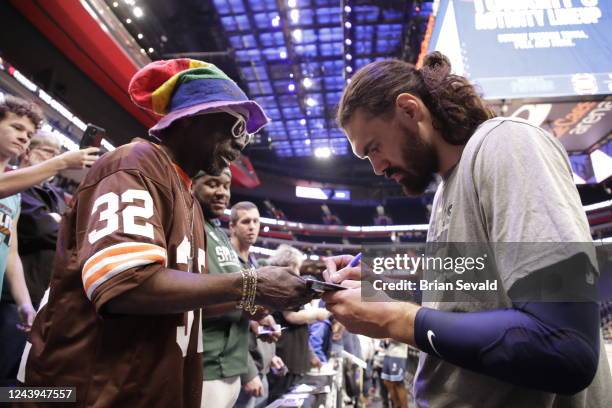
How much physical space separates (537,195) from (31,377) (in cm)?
131

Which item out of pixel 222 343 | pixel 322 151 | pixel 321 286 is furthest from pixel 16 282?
pixel 322 151

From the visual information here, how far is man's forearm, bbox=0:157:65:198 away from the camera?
1.72 metres

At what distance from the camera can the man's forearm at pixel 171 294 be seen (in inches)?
34.9

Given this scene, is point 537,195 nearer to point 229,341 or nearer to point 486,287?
point 486,287

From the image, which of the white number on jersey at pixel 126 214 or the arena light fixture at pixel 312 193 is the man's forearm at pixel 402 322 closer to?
the white number on jersey at pixel 126 214

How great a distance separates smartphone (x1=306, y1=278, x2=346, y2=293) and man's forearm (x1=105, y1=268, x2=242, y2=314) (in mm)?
215

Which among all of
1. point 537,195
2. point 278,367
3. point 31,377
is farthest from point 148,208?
point 278,367

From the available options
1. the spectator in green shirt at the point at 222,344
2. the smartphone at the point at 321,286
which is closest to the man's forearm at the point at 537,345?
the smartphone at the point at 321,286

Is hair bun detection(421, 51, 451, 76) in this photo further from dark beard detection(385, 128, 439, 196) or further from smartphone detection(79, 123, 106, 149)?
smartphone detection(79, 123, 106, 149)

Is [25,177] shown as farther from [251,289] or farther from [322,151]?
[322,151]

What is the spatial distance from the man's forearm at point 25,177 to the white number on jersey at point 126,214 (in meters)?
1.12

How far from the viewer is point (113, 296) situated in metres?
0.84

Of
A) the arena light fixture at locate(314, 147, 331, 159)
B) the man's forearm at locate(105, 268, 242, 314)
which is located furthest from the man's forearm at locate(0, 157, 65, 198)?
the arena light fixture at locate(314, 147, 331, 159)

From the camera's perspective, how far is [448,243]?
93cm
